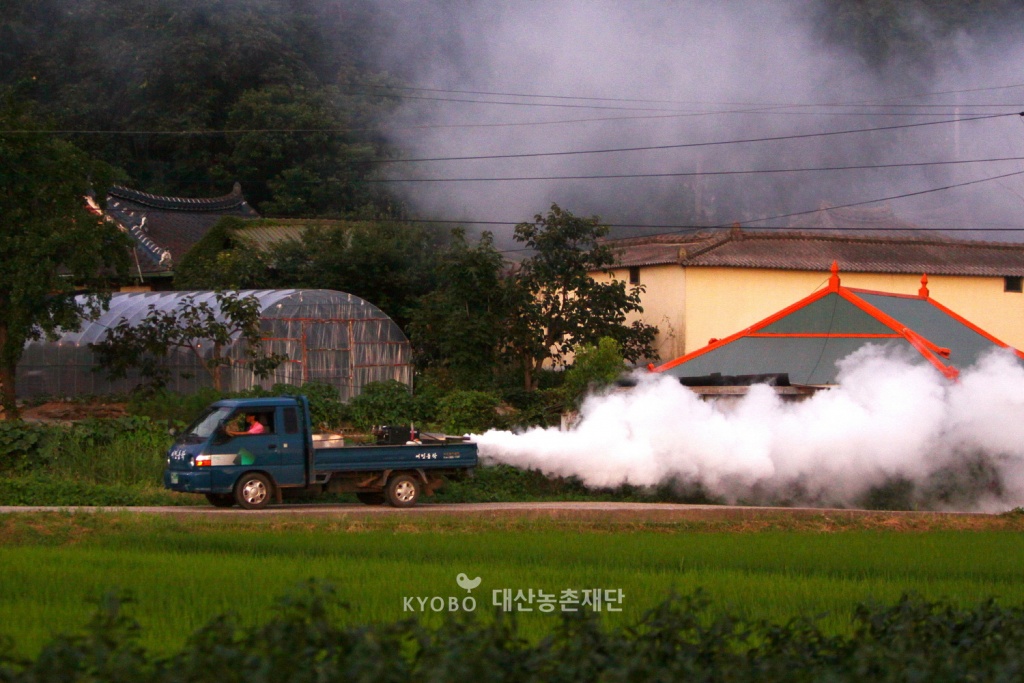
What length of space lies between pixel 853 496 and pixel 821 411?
61.5 inches

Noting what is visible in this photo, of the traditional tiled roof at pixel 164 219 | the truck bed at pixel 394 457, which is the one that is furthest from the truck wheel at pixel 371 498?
the traditional tiled roof at pixel 164 219

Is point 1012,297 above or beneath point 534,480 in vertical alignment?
above

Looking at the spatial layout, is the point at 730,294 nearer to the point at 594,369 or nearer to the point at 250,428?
the point at 594,369

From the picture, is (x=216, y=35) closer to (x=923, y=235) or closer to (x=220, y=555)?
(x=923, y=235)

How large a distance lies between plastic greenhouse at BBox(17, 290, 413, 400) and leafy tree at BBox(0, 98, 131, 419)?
111 inches

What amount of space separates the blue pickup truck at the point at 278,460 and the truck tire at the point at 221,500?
0.05ft

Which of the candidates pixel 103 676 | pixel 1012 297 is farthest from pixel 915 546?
pixel 1012 297

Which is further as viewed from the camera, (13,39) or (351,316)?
(13,39)

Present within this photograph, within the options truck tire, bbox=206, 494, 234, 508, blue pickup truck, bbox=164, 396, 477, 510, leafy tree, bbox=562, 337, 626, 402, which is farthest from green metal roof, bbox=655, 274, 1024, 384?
truck tire, bbox=206, 494, 234, 508

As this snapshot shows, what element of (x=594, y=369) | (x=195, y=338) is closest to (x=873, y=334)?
(x=594, y=369)

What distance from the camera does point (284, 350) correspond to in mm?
27531

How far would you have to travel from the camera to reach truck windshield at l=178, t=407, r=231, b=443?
16453 mm

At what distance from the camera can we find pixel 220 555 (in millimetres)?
11836

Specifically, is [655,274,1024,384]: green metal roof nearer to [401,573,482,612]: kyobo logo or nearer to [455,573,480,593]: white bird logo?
[455,573,480,593]: white bird logo
